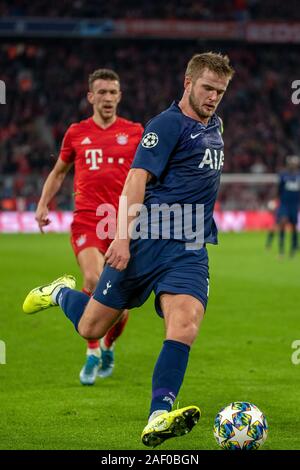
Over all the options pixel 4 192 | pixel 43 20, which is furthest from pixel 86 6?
pixel 4 192

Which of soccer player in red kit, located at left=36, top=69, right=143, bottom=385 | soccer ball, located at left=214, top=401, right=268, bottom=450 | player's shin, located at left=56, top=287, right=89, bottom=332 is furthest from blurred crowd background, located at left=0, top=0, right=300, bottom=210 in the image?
soccer ball, located at left=214, top=401, right=268, bottom=450

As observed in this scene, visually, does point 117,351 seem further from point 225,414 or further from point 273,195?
point 273,195

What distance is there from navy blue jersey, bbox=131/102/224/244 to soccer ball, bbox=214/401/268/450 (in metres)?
1.15

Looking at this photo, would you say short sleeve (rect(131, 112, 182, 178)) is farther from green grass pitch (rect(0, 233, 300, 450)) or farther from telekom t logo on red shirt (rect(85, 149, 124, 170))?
telekom t logo on red shirt (rect(85, 149, 124, 170))

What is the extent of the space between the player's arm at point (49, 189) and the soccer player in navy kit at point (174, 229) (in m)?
2.12

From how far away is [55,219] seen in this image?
30531mm

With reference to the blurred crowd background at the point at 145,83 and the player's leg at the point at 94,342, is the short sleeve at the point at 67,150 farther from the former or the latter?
the blurred crowd background at the point at 145,83

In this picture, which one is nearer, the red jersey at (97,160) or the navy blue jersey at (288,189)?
the red jersey at (97,160)

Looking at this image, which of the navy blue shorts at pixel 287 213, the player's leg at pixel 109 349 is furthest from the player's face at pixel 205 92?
the navy blue shorts at pixel 287 213

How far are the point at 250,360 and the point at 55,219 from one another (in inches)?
850

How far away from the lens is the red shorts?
339 inches

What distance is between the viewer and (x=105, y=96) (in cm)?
882

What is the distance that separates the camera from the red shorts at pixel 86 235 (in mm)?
8617
